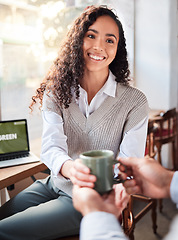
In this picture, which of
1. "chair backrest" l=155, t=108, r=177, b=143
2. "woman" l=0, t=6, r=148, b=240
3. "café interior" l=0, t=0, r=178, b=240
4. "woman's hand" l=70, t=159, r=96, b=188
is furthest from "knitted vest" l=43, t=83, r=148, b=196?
"chair backrest" l=155, t=108, r=177, b=143

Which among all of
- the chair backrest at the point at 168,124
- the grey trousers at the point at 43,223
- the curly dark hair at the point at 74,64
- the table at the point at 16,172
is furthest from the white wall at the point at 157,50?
the grey trousers at the point at 43,223

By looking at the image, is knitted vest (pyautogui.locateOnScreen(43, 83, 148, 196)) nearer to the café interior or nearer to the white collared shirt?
the white collared shirt

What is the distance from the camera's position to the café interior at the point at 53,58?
222 centimetres

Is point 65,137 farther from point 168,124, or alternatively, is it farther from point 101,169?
point 168,124

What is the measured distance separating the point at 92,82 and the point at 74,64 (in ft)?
0.48

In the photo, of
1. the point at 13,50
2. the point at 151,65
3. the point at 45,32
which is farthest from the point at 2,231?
the point at 151,65

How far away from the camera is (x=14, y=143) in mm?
1694

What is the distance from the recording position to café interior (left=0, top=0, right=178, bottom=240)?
87.4 inches

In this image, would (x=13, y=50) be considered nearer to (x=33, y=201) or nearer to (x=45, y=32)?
(x=45, y=32)

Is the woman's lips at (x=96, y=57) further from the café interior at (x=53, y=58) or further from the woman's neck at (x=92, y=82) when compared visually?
the café interior at (x=53, y=58)

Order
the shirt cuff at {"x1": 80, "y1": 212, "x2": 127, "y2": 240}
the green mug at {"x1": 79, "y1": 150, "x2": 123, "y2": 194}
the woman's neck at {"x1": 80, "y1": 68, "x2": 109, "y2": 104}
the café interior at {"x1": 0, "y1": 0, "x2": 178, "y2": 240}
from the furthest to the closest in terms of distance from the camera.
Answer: the café interior at {"x1": 0, "y1": 0, "x2": 178, "y2": 240}
the woman's neck at {"x1": 80, "y1": 68, "x2": 109, "y2": 104}
the green mug at {"x1": 79, "y1": 150, "x2": 123, "y2": 194}
the shirt cuff at {"x1": 80, "y1": 212, "x2": 127, "y2": 240}

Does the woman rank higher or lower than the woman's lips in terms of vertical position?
lower

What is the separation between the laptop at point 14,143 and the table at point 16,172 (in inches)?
2.6

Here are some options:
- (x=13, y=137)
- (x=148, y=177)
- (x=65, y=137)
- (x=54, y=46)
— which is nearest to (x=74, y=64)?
(x=65, y=137)
